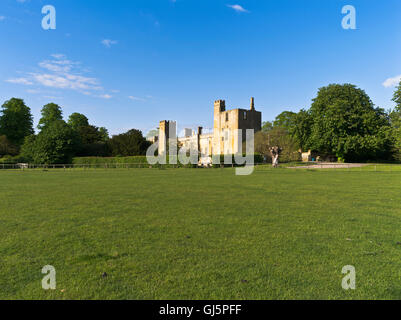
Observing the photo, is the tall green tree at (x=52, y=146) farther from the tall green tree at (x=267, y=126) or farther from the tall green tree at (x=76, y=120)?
the tall green tree at (x=267, y=126)

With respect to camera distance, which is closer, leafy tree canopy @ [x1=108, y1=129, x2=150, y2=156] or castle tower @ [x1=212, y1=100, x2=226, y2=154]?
leafy tree canopy @ [x1=108, y1=129, x2=150, y2=156]

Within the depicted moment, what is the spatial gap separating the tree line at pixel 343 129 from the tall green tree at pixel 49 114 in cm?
4712

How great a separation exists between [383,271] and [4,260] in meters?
5.42

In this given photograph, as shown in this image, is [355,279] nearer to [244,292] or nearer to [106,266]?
[244,292]

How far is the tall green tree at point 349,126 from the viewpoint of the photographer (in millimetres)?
38188

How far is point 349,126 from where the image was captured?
132 ft

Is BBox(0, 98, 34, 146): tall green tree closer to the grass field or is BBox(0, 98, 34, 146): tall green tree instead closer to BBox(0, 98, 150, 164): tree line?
BBox(0, 98, 150, 164): tree line

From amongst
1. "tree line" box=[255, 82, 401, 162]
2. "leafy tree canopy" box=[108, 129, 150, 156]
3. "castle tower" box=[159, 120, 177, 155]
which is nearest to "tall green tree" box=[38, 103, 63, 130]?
"leafy tree canopy" box=[108, 129, 150, 156]

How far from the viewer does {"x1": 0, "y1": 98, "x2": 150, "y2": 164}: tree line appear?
4897cm

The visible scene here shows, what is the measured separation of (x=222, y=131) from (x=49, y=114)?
41068 mm

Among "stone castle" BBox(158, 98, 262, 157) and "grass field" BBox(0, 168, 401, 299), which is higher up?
"stone castle" BBox(158, 98, 262, 157)

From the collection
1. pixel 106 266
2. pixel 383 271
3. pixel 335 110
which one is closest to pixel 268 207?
pixel 383 271

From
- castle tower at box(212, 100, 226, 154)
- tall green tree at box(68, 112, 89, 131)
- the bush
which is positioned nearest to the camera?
the bush

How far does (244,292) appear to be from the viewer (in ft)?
9.54
